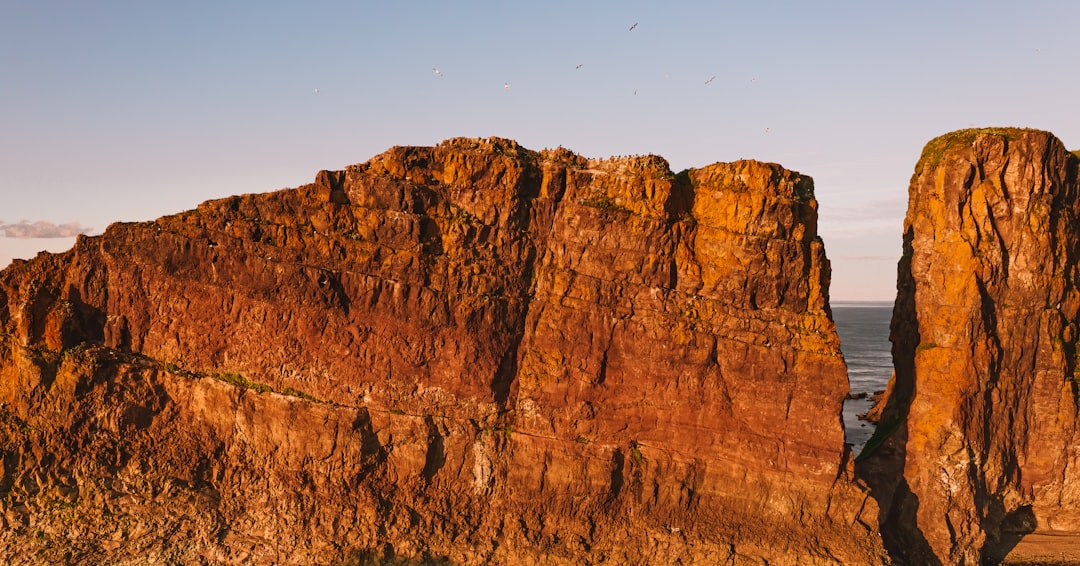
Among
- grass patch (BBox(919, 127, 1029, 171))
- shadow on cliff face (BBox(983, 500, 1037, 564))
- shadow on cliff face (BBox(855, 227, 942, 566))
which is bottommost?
shadow on cliff face (BBox(983, 500, 1037, 564))

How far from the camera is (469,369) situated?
78.3 ft

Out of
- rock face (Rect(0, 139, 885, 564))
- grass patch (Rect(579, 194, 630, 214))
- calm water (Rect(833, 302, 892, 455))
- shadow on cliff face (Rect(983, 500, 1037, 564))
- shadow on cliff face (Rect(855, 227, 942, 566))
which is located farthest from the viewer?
calm water (Rect(833, 302, 892, 455))

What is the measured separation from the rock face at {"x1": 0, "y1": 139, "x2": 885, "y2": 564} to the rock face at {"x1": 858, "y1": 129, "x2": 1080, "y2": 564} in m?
3.74

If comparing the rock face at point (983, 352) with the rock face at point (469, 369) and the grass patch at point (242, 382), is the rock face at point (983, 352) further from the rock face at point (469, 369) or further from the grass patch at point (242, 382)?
the grass patch at point (242, 382)

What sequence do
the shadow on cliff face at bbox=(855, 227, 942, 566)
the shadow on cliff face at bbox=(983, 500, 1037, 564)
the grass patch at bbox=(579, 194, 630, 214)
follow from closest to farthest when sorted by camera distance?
1. the grass patch at bbox=(579, 194, 630, 214)
2. the shadow on cliff face at bbox=(855, 227, 942, 566)
3. the shadow on cliff face at bbox=(983, 500, 1037, 564)

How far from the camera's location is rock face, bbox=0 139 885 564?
23.2 metres

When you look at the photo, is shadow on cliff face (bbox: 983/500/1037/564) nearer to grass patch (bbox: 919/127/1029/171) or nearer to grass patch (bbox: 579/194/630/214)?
grass patch (bbox: 919/127/1029/171)

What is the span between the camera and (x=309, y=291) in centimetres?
2362

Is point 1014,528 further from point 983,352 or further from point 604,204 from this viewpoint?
point 604,204

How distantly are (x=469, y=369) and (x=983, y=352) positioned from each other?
1859 cm

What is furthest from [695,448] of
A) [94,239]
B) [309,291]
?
[94,239]

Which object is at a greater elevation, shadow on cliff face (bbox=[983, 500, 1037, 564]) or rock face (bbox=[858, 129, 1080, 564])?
rock face (bbox=[858, 129, 1080, 564])

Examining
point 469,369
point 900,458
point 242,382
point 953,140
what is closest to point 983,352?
point 900,458

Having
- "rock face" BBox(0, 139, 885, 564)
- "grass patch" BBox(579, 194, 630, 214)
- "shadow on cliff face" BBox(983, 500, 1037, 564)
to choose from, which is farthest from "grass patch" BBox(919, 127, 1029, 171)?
"shadow on cliff face" BBox(983, 500, 1037, 564)
